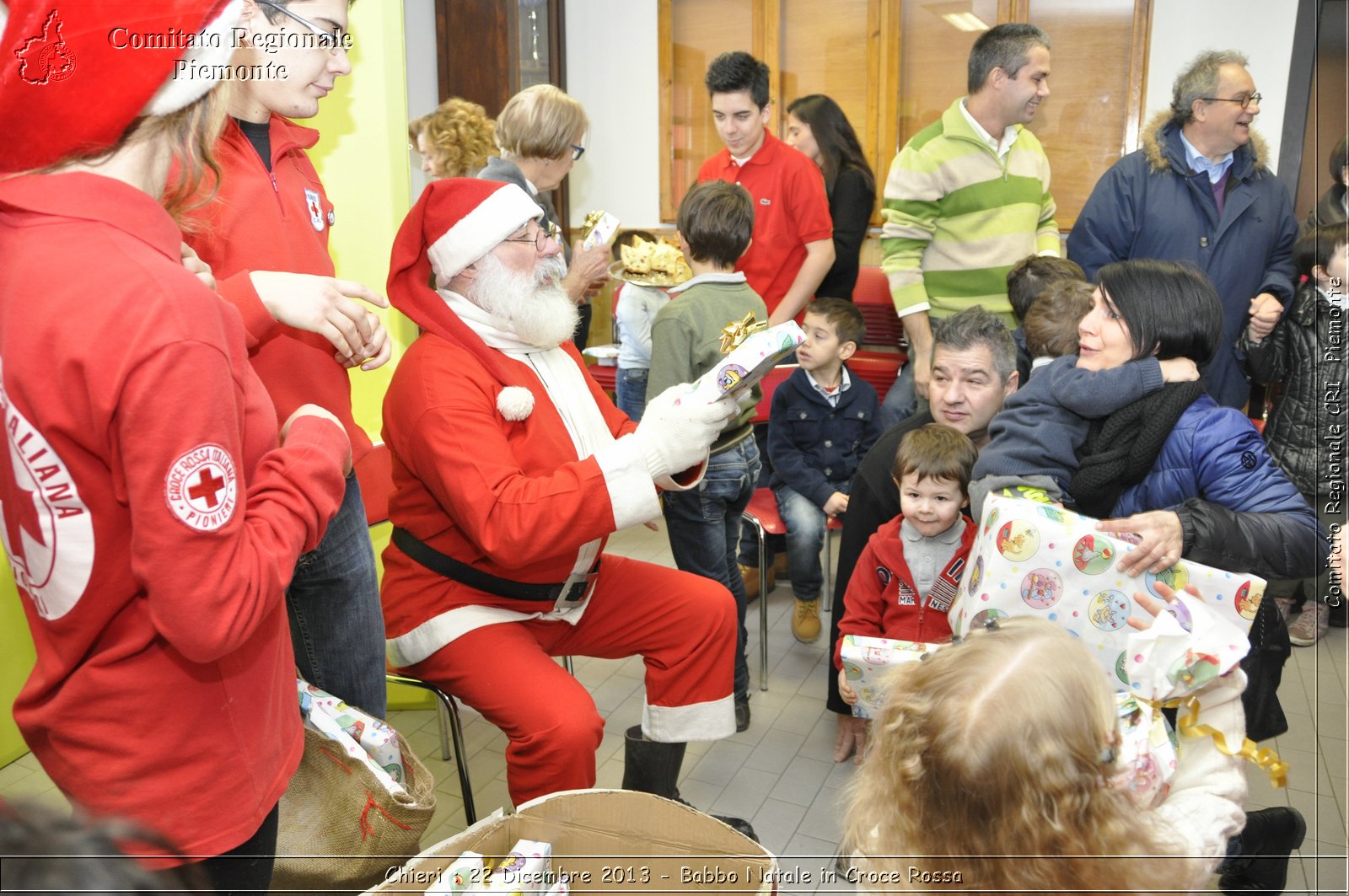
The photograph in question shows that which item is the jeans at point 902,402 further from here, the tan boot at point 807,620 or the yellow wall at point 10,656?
the yellow wall at point 10,656

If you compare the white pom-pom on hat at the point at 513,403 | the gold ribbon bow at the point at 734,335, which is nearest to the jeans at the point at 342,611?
the white pom-pom on hat at the point at 513,403

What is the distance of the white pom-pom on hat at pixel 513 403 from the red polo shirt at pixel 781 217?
2097mm

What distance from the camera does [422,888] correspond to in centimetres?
137

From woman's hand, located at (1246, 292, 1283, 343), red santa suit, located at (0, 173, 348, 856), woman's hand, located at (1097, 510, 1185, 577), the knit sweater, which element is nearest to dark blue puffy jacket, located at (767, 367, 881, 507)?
the knit sweater

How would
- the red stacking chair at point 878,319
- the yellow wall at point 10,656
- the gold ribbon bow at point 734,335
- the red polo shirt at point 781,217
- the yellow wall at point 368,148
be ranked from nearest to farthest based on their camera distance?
1. the gold ribbon bow at point 734,335
2. the yellow wall at point 10,656
3. the yellow wall at point 368,148
4. the red polo shirt at point 781,217
5. the red stacking chair at point 878,319

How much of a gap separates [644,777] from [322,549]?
3.23 ft

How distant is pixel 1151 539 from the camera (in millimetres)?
1640

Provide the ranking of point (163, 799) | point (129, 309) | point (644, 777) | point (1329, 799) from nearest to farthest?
point (129, 309) < point (163, 799) < point (644, 777) < point (1329, 799)

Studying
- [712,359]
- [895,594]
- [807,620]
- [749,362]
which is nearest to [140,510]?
[749,362]

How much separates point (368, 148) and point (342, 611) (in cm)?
156

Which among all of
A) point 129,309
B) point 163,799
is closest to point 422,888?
point 163,799

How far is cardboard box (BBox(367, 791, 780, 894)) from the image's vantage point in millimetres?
1456

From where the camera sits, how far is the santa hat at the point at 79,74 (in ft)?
3.41

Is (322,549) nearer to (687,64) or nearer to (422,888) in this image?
(422,888)
